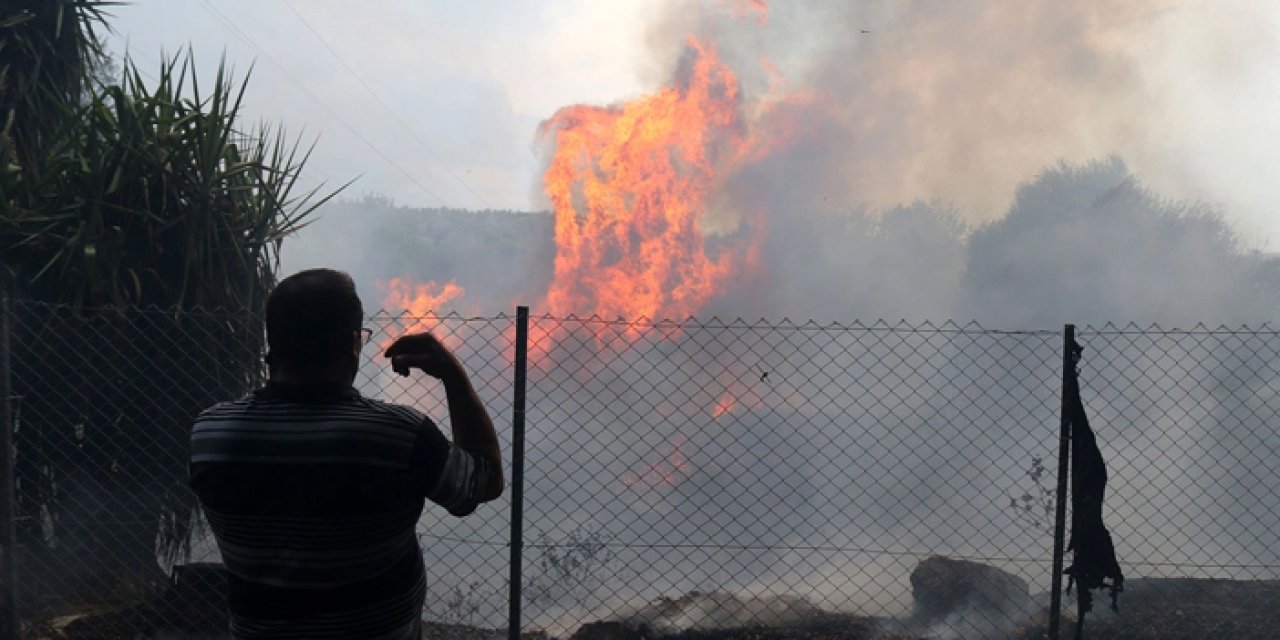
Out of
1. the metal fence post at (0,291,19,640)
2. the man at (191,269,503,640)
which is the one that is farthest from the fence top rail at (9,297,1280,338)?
the man at (191,269,503,640)

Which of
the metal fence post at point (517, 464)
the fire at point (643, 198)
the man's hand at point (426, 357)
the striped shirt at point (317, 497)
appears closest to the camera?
the striped shirt at point (317, 497)

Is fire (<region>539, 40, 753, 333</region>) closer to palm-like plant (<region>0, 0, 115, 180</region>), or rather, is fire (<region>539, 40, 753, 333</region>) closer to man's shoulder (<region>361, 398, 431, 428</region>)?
palm-like plant (<region>0, 0, 115, 180</region>)

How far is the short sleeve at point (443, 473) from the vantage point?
1958mm

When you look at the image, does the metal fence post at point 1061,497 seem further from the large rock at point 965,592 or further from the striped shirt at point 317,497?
the striped shirt at point 317,497

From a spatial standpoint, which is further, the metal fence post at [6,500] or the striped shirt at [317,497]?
the metal fence post at [6,500]

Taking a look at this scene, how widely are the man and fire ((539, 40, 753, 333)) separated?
13.3 meters

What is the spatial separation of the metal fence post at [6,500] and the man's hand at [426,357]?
116 inches

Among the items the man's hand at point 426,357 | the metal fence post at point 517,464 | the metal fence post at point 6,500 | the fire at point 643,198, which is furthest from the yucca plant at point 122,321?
the fire at point 643,198

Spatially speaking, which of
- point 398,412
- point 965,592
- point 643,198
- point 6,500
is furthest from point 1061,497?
point 643,198

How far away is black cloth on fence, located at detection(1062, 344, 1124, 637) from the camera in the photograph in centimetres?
407

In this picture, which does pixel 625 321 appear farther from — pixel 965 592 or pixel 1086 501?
pixel 965 592

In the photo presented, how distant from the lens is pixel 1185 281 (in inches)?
683

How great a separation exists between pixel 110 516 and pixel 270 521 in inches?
190

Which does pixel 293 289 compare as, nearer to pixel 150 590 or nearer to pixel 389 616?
pixel 389 616
